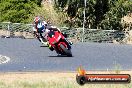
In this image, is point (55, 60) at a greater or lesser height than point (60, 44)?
lesser

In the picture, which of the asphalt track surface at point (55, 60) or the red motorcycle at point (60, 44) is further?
the red motorcycle at point (60, 44)

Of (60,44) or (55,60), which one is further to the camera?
(60,44)

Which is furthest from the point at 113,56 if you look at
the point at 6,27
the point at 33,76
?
the point at 6,27

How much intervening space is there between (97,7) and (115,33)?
484 cm

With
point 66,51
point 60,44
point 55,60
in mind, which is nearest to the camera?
point 55,60

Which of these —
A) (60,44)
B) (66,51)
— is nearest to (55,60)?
(66,51)

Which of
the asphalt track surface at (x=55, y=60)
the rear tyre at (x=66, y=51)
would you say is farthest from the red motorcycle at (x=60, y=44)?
the asphalt track surface at (x=55, y=60)

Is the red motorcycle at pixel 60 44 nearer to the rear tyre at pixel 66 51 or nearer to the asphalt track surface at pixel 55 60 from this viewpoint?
the rear tyre at pixel 66 51

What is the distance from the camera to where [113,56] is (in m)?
Result: 26.2

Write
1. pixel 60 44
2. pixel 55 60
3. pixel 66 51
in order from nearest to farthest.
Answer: pixel 55 60 → pixel 66 51 → pixel 60 44

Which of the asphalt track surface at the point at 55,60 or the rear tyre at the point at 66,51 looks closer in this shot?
the asphalt track surface at the point at 55,60

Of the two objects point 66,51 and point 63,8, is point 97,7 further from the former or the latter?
point 66,51

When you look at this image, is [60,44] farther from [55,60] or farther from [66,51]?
[55,60]

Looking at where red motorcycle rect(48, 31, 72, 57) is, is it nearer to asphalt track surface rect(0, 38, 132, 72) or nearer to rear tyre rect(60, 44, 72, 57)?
rear tyre rect(60, 44, 72, 57)
